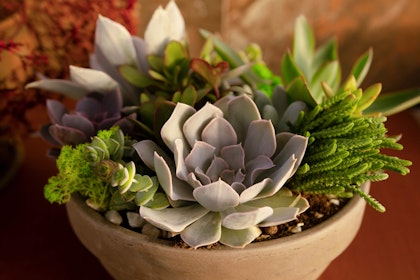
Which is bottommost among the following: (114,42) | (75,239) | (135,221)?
(75,239)

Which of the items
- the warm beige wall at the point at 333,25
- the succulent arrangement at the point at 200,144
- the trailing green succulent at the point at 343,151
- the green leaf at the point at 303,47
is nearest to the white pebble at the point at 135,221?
the succulent arrangement at the point at 200,144

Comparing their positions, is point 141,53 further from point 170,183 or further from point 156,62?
point 170,183

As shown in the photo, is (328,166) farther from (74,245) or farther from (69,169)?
(74,245)

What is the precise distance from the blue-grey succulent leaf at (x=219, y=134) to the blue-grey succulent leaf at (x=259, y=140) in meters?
0.01

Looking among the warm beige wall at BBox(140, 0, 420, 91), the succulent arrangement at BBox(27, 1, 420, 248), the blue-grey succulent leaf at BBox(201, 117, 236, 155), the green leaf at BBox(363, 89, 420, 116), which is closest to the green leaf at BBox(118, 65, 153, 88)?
the succulent arrangement at BBox(27, 1, 420, 248)

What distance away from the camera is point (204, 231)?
0.39 metres

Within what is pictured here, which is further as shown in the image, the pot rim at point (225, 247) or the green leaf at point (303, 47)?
the green leaf at point (303, 47)

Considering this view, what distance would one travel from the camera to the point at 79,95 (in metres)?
0.52

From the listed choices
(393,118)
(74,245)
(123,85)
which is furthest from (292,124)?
(393,118)

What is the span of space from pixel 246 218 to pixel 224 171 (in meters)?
0.06

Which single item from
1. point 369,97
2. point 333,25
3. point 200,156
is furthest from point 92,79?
point 333,25

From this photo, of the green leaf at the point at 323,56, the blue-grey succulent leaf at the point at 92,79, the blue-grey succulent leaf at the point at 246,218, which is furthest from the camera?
the green leaf at the point at 323,56

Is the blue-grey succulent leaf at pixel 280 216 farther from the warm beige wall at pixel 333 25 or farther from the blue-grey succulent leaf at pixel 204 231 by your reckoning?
the warm beige wall at pixel 333 25

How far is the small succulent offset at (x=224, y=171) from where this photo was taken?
1.25ft
